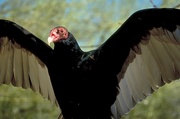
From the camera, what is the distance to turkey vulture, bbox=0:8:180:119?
1.40 meters

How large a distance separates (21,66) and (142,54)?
1.35ft

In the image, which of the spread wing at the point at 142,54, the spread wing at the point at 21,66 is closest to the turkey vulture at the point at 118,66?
the spread wing at the point at 142,54

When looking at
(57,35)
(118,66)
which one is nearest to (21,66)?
(57,35)

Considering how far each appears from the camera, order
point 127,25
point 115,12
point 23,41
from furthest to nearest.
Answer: point 115,12
point 23,41
point 127,25

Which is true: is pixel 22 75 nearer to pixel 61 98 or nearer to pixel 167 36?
pixel 61 98

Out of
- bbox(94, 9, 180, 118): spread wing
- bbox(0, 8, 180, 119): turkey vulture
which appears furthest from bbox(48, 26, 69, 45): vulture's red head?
bbox(94, 9, 180, 118): spread wing

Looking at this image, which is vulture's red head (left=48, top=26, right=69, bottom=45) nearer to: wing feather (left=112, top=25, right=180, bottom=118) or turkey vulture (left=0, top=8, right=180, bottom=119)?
turkey vulture (left=0, top=8, right=180, bottom=119)

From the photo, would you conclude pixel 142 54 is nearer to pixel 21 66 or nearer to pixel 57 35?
pixel 57 35

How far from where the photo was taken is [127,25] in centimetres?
139

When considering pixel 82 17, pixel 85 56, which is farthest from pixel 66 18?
pixel 85 56

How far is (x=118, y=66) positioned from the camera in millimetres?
1472

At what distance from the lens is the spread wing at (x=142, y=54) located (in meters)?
1.39

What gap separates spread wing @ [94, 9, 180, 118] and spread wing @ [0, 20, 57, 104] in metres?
0.26

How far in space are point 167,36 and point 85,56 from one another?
212 millimetres
